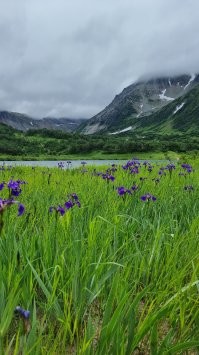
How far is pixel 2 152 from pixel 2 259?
140980mm

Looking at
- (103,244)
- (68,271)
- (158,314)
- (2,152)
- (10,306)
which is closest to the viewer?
(10,306)

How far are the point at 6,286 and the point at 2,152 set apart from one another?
464ft

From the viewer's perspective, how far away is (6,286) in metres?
2.49

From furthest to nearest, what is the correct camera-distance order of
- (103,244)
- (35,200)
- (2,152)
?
(2,152) < (35,200) < (103,244)

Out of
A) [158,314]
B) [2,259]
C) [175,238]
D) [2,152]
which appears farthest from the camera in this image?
[2,152]

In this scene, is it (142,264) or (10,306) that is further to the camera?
(142,264)

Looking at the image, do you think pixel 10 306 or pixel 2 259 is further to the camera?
pixel 2 259

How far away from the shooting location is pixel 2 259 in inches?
114

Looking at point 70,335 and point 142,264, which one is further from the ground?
point 142,264

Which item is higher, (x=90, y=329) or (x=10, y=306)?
(x=10, y=306)

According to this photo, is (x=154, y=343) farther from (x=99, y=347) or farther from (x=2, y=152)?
(x=2, y=152)

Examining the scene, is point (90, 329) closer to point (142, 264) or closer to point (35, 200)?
point (142, 264)

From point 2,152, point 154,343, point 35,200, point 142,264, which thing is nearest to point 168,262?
point 142,264

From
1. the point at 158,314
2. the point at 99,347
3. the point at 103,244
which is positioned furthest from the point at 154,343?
the point at 103,244
